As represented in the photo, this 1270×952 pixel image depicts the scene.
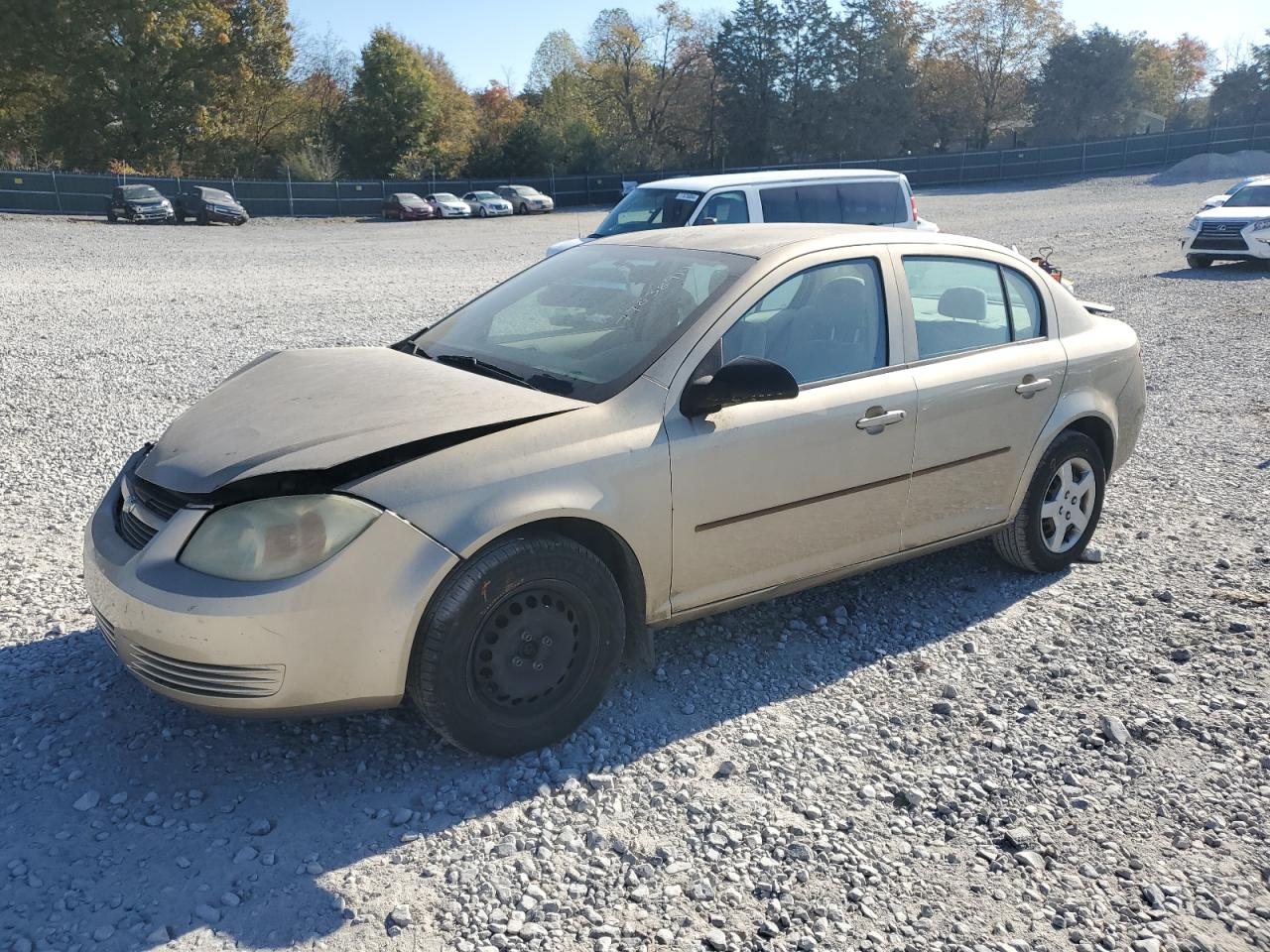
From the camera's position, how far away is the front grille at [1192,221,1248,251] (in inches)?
723

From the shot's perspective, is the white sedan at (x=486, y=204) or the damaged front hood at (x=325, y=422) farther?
the white sedan at (x=486, y=204)

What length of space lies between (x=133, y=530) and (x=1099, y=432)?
432cm

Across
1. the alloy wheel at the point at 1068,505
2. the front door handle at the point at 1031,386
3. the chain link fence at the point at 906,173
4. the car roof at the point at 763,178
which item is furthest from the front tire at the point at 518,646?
the chain link fence at the point at 906,173

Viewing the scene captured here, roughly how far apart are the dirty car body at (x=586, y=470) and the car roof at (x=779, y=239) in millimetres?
22

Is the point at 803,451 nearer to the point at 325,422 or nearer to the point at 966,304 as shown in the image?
the point at 966,304

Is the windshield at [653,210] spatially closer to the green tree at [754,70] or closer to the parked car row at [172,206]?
the parked car row at [172,206]

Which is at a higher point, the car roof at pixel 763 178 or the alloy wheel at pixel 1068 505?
the car roof at pixel 763 178

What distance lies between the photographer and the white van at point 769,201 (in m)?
12.6


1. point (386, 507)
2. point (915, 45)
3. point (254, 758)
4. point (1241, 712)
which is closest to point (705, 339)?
point (386, 507)

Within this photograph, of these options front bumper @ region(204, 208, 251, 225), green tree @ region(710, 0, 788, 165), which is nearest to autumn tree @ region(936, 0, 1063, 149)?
green tree @ region(710, 0, 788, 165)

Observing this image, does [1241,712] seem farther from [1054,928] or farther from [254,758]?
[254,758]

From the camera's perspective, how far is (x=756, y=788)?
3.39 m

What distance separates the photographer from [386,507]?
10.2 feet

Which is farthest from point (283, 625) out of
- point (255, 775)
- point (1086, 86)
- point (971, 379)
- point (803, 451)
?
point (1086, 86)
